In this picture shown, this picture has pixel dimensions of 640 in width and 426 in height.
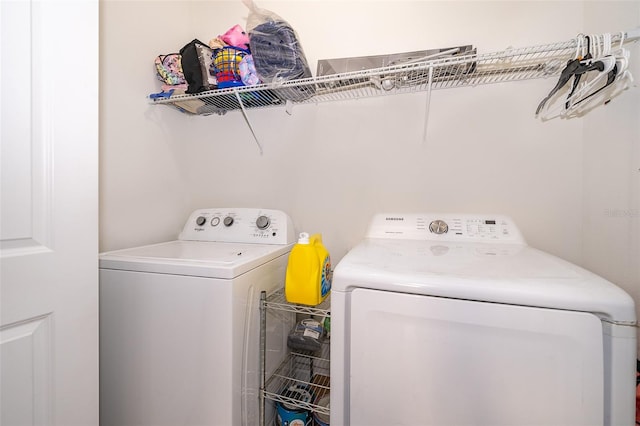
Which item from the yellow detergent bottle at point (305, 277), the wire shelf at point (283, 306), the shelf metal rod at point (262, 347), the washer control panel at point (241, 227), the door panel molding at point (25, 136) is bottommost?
the shelf metal rod at point (262, 347)

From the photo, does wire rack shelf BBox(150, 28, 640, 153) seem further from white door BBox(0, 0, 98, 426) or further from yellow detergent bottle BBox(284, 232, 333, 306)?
yellow detergent bottle BBox(284, 232, 333, 306)

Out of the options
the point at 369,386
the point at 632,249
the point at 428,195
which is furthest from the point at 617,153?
the point at 369,386

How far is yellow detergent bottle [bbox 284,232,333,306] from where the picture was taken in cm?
96

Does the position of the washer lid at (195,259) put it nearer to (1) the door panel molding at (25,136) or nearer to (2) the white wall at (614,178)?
(1) the door panel molding at (25,136)

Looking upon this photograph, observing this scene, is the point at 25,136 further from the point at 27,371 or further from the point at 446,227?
the point at 446,227

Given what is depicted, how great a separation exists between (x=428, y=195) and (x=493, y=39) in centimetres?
84

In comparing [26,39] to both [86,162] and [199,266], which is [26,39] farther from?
[199,266]

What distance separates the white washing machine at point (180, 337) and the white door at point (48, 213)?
0.46ft

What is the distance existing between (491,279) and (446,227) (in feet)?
2.05

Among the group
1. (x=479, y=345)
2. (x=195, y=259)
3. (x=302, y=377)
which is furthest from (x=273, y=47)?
(x=302, y=377)

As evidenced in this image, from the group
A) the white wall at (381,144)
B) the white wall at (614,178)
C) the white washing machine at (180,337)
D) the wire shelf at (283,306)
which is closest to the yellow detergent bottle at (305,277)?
the wire shelf at (283,306)

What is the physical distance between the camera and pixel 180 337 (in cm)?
90

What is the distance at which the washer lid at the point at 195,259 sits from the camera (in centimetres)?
88

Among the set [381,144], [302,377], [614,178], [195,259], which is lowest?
[302,377]
